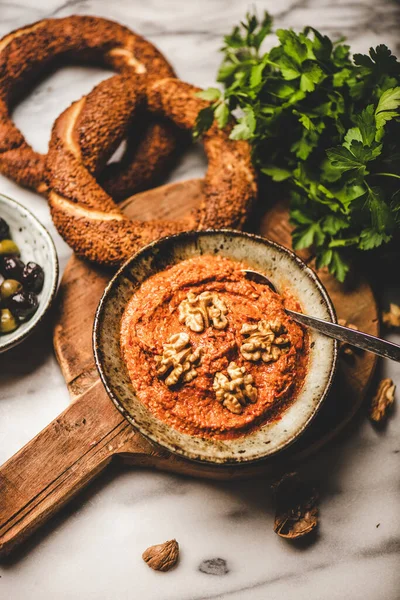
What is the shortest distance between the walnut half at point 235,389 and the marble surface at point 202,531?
623mm

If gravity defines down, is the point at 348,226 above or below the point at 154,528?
above

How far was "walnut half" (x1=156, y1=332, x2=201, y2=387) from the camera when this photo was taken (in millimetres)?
2367

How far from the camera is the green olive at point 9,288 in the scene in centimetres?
272

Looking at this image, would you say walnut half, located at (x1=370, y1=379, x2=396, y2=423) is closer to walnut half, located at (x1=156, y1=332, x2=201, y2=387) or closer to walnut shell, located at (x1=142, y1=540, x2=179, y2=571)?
walnut half, located at (x1=156, y1=332, x2=201, y2=387)

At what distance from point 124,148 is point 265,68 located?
0.89 m

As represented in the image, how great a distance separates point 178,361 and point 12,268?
101 cm

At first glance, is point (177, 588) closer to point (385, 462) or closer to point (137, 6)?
point (385, 462)

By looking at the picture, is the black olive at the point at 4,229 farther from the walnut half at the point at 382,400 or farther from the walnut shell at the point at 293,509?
the walnut half at the point at 382,400

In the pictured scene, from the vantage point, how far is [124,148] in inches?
124

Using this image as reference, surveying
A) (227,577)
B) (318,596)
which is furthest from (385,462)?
(227,577)

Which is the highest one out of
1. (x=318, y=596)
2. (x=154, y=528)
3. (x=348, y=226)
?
(x=348, y=226)

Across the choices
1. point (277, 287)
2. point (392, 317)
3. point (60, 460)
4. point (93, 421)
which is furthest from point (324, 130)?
point (60, 460)

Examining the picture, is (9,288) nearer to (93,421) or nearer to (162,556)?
(93,421)

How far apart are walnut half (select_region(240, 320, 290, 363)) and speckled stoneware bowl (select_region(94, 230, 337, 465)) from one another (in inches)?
7.0
